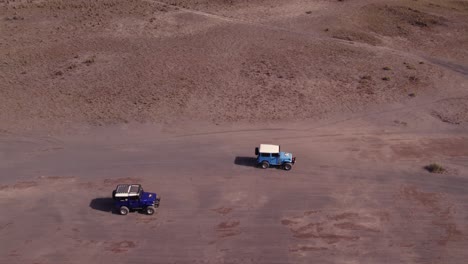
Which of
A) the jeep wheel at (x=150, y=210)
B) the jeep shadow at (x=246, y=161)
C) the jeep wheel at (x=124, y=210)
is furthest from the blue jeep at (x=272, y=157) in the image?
the jeep wheel at (x=124, y=210)

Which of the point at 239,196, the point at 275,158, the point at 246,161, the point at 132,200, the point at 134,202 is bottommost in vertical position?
the point at 239,196

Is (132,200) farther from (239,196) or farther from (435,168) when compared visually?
(435,168)

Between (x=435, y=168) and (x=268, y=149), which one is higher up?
(x=268, y=149)

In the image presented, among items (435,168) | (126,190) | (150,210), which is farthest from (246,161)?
(435,168)

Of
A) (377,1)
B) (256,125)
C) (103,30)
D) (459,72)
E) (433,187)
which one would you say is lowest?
(433,187)

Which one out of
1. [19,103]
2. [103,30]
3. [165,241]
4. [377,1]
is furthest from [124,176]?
[377,1]

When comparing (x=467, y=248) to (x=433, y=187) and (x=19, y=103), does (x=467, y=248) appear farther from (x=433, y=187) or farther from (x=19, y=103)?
(x=19, y=103)
